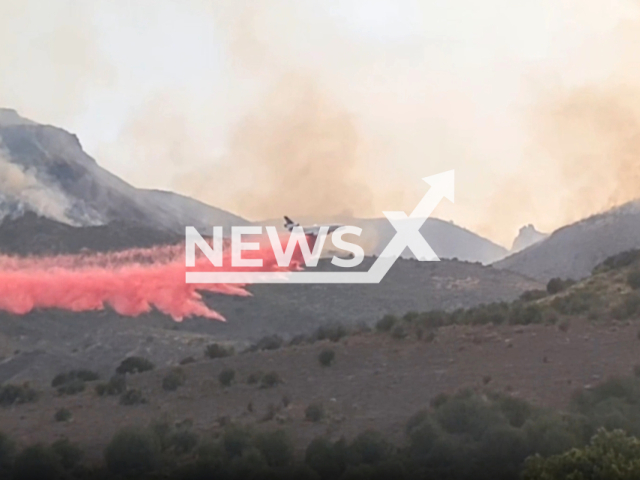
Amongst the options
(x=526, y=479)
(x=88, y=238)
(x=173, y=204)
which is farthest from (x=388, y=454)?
(x=173, y=204)

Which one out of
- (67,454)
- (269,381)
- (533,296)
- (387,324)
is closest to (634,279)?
(533,296)

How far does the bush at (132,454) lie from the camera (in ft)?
170

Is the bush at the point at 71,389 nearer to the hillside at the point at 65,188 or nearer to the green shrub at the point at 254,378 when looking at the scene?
→ the green shrub at the point at 254,378

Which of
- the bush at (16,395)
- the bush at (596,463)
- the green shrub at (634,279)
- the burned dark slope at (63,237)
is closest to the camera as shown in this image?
the bush at (596,463)

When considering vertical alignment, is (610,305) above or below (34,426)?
above

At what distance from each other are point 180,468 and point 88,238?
80302 mm

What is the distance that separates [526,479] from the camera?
1604 inches

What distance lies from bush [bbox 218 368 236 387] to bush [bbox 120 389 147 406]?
16.0ft

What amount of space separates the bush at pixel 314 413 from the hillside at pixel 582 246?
261 ft

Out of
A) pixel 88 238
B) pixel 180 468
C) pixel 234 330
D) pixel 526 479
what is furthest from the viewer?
pixel 88 238

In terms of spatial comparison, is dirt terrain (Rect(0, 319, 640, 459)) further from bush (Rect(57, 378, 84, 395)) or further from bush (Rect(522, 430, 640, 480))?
bush (Rect(522, 430, 640, 480))

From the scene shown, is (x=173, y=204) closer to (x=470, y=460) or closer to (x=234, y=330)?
(x=234, y=330)

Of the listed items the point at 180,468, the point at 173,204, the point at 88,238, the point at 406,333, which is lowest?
the point at 180,468

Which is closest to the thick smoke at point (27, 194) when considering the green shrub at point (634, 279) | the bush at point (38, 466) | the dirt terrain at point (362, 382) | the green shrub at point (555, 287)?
the dirt terrain at point (362, 382)
